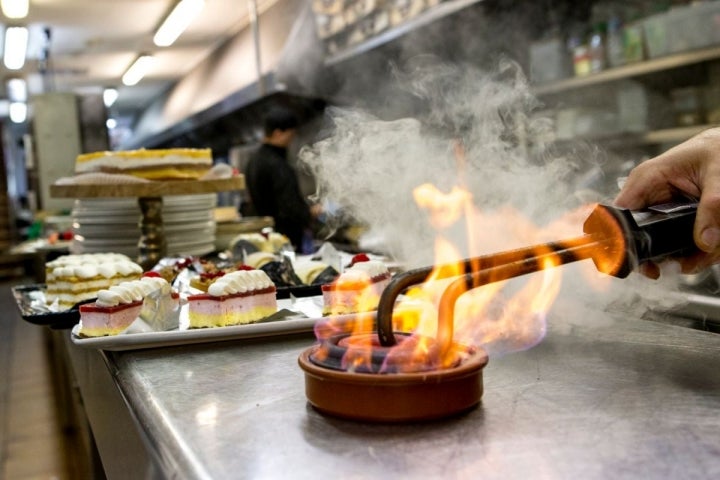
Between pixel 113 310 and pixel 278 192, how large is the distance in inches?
141

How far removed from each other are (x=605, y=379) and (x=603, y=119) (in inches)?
130

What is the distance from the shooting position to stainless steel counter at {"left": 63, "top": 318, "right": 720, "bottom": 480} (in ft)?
2.44

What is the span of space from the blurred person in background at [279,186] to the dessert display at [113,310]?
3.33m

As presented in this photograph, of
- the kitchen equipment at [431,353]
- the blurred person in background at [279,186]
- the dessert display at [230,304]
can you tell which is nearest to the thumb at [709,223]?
the kitchen equipment at [431,353]

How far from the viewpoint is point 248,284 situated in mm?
1487

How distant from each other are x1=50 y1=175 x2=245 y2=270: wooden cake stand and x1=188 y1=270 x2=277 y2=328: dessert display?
1.11 meters

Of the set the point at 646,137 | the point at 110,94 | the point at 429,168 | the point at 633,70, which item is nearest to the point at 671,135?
the point at 646,137

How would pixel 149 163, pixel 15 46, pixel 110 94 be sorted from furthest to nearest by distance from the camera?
1. pixel 110 94
2. pixel 15 46
3. pixel 149 163

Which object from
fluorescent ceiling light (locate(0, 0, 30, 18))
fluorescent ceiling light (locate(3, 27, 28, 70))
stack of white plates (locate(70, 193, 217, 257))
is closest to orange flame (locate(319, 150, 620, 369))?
stack of white plates (locate(70, 193, 217, 257))

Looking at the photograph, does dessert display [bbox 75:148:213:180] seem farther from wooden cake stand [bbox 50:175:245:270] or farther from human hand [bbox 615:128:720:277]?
human hand [bbox 615:128:720:277]

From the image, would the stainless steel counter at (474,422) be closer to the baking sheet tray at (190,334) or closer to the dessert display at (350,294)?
the baking sheet tray at (190,334)

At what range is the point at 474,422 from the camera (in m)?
0.87

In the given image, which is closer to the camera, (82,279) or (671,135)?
(82,279)

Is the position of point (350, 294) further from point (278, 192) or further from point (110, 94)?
point (110, 94)
